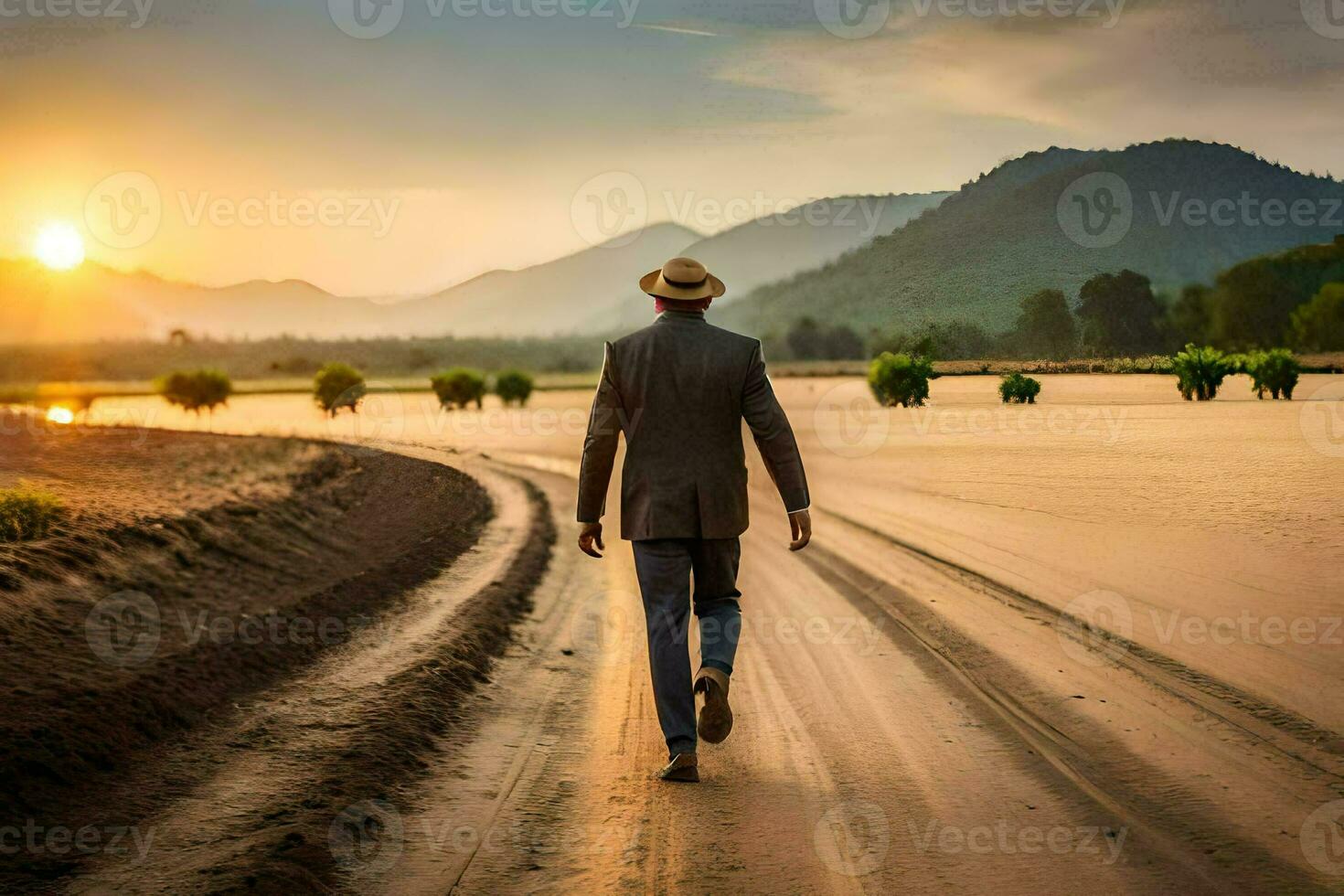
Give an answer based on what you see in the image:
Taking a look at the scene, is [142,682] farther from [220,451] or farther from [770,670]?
[220,451]

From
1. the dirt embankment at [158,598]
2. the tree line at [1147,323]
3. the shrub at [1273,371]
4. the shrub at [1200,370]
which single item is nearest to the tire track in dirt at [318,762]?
the dirt embankment at [158,598]

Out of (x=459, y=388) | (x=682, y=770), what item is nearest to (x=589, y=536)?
(x=682, y=770)

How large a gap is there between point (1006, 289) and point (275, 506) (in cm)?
1184

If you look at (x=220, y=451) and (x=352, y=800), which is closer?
(x=352, y=800)

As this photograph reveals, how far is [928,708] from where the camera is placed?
23.6 ft

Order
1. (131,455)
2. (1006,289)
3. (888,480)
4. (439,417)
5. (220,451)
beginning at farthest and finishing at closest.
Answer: (439,417)
(220,451)
(131,455)
(888,480)
(1006,289)

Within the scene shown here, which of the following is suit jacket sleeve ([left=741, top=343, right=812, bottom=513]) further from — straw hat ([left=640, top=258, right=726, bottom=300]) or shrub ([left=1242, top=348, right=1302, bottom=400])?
shrub ([left=1242, top=348, right=1302, bottom=400])

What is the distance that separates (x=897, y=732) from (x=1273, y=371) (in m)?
15.3

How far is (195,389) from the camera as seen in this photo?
77.5 m

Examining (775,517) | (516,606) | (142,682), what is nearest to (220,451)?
(775,517)

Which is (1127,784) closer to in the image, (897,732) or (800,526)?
(897,732)

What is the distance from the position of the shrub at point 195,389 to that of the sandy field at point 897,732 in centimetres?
6717

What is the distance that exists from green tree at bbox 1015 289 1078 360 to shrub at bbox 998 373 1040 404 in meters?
2.37

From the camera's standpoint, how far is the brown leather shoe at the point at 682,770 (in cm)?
582
